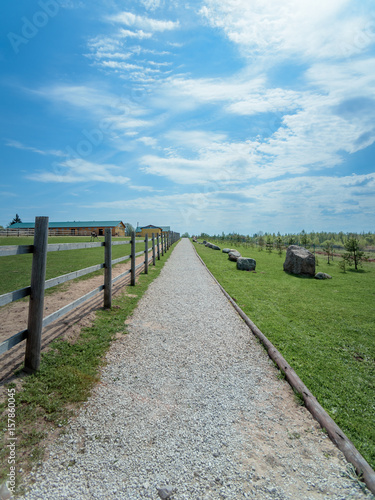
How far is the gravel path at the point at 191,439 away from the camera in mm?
1954

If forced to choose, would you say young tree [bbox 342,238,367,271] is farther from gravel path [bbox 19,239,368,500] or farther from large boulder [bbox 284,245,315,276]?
gravel path [bbox 19,239,368,500]

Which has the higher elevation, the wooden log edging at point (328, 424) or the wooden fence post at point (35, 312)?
the wooden fence post at point (35, 312)

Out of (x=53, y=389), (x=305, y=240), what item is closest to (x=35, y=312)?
(x=53, y=389)

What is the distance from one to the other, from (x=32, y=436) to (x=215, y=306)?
518 centimetres

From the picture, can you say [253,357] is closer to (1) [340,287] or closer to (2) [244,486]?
(2) [244,486]

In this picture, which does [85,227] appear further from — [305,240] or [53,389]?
[53,389]

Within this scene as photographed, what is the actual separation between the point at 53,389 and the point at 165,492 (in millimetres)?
1827

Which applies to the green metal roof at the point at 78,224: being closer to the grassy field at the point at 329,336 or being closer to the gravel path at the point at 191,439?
the grassy field at the point at 329,336

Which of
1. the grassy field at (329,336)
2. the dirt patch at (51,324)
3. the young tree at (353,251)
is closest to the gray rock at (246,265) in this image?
the grassy field at (329,336)

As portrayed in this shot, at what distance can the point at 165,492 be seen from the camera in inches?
74.3

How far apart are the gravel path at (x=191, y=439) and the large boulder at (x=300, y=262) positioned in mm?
9769

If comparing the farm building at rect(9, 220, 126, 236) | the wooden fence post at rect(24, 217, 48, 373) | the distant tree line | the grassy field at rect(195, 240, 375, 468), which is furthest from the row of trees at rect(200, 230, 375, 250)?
the farm building at rect(9, 220, 126, 236)

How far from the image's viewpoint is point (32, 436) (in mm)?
2365

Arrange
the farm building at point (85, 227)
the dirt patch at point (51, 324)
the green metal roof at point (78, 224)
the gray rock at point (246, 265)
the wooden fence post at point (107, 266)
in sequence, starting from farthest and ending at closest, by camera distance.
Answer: the green metal roof at point (78, 224) < the farm building at point (85, 227) < the gray rock at point (246, 265) < the wooden fence post at point (107, 266) < the dirt patch at point (51, 324)
